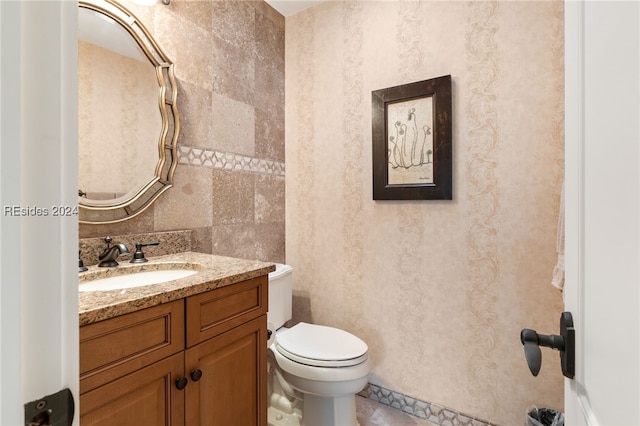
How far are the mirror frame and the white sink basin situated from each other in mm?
249

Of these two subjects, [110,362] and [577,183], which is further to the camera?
[110,362]

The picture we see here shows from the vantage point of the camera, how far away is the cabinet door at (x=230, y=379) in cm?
98

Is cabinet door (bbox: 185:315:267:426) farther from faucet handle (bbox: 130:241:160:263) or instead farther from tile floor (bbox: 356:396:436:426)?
tile floor (bbox: 356:396:436:426)

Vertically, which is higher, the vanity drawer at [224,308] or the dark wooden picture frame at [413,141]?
the dark wooden picture frame at [413,141]

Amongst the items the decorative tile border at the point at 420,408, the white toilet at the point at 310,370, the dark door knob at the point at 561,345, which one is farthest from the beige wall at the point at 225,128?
the dark door knob at the point at 561,345

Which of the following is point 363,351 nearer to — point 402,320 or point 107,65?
point 402,320

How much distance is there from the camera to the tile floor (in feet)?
5.58

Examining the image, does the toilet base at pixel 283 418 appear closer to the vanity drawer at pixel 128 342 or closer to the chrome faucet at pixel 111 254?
the vanity drawer at pixel 128 342

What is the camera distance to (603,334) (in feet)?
1.34

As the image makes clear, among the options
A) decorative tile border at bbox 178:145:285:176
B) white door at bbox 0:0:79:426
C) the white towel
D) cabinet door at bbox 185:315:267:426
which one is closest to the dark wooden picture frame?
the white towel

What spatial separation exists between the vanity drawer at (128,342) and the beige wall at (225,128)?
632 mm

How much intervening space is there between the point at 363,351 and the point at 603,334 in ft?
3.94

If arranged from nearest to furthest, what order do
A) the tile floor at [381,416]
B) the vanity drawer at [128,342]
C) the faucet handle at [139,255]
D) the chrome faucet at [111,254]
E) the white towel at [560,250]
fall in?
the vanity drawer at [128,342]
the white towel at [560,250]
the chrome faucet at [111,254]
the faucet handle at [139,255]
the tile floor at [381,416]

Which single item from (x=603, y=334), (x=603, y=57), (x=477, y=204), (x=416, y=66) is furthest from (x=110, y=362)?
(x=416, y=66)
